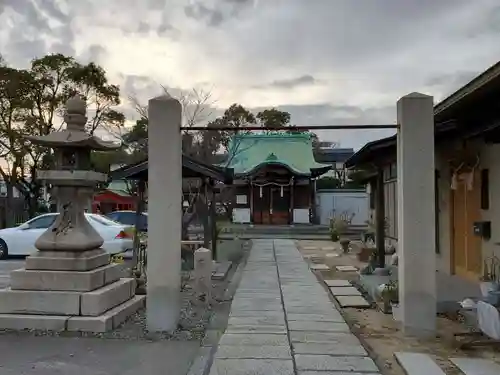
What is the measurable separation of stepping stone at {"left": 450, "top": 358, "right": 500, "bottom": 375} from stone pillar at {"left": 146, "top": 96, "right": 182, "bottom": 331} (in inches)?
128

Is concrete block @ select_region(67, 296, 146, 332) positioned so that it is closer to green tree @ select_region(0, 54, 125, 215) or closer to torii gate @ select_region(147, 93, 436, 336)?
torii gate @ select_region(147, 93, 436, 336)

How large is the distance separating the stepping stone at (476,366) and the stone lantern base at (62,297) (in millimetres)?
3999

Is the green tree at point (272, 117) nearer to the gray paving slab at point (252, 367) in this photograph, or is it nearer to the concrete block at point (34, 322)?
the concrete block at point (34, 322)

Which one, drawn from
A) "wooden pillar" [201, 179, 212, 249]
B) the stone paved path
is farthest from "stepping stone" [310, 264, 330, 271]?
"wooden pillar" [201, 179, 212, 249]

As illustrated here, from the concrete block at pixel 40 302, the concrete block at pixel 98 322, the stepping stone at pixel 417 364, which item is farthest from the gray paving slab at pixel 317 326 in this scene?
the concrete block at pixel 40 302

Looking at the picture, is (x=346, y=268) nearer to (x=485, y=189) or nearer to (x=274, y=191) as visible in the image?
(x=485, y=189)

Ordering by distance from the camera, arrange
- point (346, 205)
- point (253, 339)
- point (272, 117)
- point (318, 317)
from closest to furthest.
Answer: point (253, 339) < point (318, 317) < point (346, 205) < point (272, 117)

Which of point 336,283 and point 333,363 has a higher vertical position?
point 336,283

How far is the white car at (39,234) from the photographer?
15117mm

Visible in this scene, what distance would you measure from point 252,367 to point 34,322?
3072 mm

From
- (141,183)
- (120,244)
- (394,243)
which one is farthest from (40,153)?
(394,243)

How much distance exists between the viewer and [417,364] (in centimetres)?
516

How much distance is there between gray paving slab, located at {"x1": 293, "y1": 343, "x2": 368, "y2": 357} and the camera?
5.59m

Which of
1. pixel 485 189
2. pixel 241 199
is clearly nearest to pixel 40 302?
pixel 485 189
